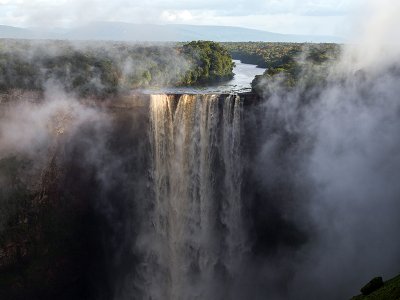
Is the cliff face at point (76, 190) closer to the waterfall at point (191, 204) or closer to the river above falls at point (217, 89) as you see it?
the waterfall at point (191, 204)

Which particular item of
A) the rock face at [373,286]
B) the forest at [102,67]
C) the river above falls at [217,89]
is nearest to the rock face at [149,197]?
the forest at [102,67]

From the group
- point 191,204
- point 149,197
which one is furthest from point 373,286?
point 149,197

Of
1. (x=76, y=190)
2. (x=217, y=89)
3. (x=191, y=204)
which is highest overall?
(x=217, y=89)

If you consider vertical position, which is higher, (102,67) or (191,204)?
(102,67)

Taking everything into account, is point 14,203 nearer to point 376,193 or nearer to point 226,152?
point 226,152

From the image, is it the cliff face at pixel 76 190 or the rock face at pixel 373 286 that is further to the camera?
the cliff face at pixel 76 190

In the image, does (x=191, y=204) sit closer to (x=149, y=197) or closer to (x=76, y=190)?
(x=149, y=197)

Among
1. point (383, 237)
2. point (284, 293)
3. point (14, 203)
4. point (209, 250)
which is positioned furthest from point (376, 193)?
point (14, 203)

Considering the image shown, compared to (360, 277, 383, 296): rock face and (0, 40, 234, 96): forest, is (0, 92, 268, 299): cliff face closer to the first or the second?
(0, 40, 234, 96): forest

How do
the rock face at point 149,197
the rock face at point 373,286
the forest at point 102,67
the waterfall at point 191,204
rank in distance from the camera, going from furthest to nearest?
the forest at point 102,67
the waterfall at point 191,204
the rock face at point 149,197
the rock face at point 373,286
